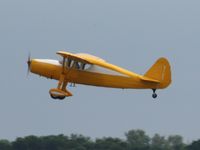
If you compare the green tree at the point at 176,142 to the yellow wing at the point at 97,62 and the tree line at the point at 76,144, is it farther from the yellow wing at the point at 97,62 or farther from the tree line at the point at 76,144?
the yellow wing at the point at 97,62

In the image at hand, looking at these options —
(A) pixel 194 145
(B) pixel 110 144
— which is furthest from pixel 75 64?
(A) pixel 194 145

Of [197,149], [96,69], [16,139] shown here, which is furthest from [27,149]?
[96,69]

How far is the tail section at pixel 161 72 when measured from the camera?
52250mm

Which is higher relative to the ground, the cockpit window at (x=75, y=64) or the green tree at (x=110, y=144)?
the cockpit window at (x=75, y=64)

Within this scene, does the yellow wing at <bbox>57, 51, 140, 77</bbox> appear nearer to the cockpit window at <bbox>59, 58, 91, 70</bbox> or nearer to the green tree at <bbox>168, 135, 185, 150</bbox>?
the cockpit window at <bbox>59, 58, 91, 70</bbox>

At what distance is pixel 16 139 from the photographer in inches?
2643

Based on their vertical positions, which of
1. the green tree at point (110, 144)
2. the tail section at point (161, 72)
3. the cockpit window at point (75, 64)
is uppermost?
the cockpit window at point (75, 64)

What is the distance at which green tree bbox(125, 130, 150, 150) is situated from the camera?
66875 millimetres

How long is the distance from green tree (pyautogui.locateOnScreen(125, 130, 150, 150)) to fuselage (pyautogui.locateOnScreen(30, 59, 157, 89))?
13156mm

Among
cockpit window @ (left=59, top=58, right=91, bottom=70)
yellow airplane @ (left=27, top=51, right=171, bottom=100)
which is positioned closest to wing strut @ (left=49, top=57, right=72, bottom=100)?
yellow airplane @ (left=27, top=51, right=171, bottom=100)

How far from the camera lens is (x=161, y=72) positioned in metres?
52.5

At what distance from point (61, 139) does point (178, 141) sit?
860 cm

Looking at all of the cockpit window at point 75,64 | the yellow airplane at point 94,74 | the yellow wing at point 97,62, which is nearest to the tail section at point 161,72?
the yellow airplane at point 94,74

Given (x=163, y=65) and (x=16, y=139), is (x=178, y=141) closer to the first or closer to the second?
(x=16, y=139)
